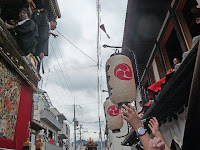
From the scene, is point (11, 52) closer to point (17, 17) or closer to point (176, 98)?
point (17, 17)

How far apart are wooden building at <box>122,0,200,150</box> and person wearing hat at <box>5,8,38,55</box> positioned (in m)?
3.46

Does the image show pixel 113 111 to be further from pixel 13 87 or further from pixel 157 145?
pixel 157 145

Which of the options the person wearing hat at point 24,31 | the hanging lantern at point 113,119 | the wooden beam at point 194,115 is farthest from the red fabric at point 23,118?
the hanging lantern at point 113,119

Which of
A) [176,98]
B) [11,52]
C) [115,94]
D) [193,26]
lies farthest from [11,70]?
[193,26]

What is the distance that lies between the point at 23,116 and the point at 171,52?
737 centimetres

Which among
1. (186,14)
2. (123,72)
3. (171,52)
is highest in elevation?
(186,14)

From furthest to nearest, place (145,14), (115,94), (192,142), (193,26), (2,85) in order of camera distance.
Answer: (145,14)
(193,26)
(115,94)
(2,85)
(192,142)

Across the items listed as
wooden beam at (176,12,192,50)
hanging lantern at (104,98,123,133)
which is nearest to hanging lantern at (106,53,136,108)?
wooden beam at (176,12,192,50)

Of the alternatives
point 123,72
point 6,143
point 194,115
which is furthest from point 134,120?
point 123,72

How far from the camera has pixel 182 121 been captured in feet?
16.0

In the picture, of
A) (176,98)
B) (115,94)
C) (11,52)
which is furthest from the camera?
(115,94)

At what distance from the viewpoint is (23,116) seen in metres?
4.43

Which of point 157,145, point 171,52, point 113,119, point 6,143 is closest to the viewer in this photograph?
point 157,145

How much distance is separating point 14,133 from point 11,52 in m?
1.86
